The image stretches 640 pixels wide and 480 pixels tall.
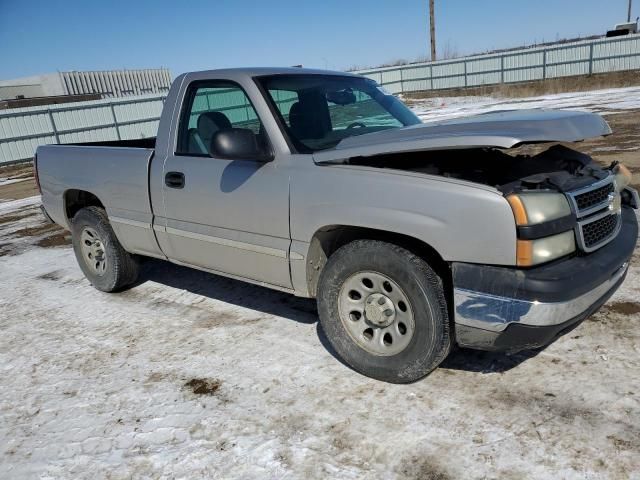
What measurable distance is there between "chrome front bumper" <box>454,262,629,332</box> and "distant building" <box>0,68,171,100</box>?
4624 centimetres

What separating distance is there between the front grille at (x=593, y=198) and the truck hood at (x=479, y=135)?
289 mm

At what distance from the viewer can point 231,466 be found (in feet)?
8.07

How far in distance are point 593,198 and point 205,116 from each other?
2684mm

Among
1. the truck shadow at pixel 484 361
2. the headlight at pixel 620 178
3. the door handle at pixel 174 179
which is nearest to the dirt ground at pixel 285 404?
the truck shadow at pixel 484 361

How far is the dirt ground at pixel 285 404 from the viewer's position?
240 cm

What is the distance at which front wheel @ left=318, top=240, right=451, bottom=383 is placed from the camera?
2.70 m

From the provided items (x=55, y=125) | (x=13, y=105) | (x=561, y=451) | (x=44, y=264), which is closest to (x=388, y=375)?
(x=561, y=451)

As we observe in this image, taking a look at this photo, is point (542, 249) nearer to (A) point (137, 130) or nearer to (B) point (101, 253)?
(B) point (101, 253)

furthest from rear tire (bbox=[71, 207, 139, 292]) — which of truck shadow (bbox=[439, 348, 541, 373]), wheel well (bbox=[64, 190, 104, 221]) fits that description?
truck shadow (bbox=[439, 348, 541, 373])

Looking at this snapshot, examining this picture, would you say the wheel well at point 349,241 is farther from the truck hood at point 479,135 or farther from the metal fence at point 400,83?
the metal fence at point 400,83

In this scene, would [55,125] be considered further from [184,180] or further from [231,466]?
[231,466]

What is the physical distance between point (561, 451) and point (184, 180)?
2876mm

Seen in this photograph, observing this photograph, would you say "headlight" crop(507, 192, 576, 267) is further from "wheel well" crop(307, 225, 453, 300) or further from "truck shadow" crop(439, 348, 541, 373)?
"truck shadow" crop(439, 348, 541, 373)

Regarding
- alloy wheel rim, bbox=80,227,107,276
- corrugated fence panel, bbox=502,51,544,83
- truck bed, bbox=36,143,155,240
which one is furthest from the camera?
corrugated fence panel, bbox=502,51,544,83
